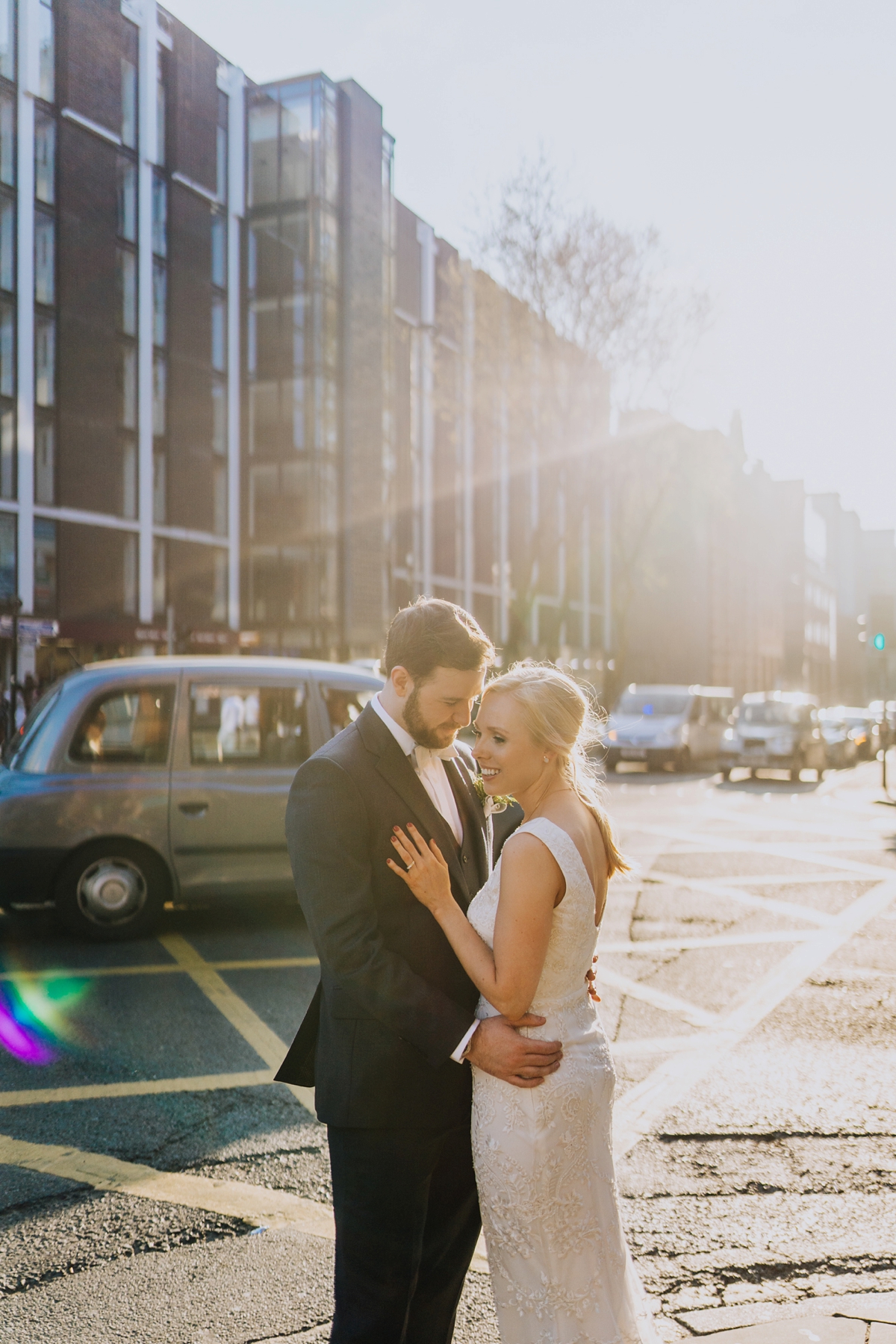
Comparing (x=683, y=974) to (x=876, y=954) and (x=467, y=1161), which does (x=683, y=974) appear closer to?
(x=876, y=954)

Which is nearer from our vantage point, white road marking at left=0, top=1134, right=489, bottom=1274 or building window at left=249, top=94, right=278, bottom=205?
white road marking at left=0, top=1134, right=489, bottom=1274

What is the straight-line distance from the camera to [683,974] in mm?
→ 6691

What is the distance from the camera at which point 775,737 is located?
80.8 ft

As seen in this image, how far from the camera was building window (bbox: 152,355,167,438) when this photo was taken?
112 ft

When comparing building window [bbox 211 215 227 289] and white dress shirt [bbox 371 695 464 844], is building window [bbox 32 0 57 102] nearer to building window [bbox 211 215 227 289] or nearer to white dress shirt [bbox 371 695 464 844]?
building window [bbox 211 215 227 289]

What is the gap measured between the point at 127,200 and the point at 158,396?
543cm

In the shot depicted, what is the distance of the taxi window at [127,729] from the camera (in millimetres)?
7055

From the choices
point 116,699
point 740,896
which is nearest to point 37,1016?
point 116,699

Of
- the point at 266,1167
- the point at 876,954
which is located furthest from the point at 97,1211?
the point at 876,954

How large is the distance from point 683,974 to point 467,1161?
14.9 feet

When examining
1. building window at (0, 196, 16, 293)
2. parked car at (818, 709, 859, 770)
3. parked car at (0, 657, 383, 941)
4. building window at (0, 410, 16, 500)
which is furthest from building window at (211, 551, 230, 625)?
parked car at (0, 657, 383, 941)

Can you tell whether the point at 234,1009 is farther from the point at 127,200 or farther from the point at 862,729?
the point at 862,729

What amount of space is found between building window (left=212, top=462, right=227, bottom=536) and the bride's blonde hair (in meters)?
35.2

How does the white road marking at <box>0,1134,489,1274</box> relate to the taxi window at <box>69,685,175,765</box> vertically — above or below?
below
